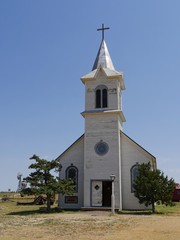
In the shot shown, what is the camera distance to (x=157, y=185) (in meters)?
23.7

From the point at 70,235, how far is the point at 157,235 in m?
3.55

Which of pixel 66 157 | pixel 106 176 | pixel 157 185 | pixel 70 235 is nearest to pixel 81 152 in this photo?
pixel 66 157

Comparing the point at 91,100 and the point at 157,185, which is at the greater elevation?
the point at 91,100

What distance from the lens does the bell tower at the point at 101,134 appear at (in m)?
26.9

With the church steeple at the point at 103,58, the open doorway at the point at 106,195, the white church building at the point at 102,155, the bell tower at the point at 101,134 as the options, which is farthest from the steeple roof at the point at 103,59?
the open doorway at the point at 106,195

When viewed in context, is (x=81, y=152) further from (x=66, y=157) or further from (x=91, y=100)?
(x=91, y=100)

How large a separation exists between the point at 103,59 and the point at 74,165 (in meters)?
12.1

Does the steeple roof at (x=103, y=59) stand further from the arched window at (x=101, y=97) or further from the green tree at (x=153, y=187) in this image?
the green tree at (x=153, y=187)

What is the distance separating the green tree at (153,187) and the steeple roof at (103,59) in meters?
12.7

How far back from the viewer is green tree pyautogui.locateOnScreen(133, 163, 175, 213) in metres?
23.7

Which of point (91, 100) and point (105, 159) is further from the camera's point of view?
point (91, 100)

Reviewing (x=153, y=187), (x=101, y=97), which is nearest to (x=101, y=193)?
(x=153, y=187)

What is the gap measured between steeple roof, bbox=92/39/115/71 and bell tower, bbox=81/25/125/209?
0.67 m

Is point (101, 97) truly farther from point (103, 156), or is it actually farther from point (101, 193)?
point (101, 193)
